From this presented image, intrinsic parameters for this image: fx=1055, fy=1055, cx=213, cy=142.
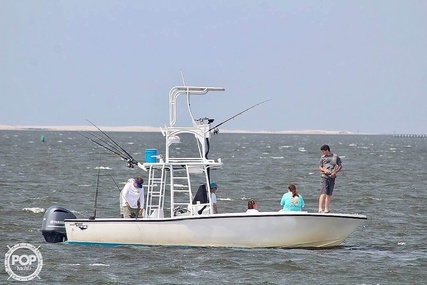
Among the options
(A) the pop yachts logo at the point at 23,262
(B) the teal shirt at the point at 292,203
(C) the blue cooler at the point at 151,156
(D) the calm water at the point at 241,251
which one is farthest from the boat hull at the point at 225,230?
(C) the blue cooler at the point at 151,156

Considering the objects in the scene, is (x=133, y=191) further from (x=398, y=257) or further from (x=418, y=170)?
(x=418, y=170)

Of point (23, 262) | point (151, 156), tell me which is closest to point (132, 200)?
point (151, 156)

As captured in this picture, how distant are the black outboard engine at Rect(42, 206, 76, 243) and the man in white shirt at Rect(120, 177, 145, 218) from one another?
150cm

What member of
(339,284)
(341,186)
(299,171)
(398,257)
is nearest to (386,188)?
(341,186)

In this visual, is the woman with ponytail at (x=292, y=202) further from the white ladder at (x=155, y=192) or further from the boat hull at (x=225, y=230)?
the white ladder at (x=155, y=192)

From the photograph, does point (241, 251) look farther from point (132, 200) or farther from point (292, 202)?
point (132, 200)

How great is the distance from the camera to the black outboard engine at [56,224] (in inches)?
976

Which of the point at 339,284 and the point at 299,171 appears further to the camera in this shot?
the point at 299,171

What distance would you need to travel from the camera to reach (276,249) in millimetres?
23828

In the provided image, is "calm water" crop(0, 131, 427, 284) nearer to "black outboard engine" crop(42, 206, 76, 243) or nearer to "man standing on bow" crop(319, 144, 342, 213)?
"black outboard engine" crop(42, 206, 76, 243)

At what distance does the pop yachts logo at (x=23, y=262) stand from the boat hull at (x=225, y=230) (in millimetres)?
1203

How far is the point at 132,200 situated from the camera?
24.0m

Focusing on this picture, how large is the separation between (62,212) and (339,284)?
7470 mm

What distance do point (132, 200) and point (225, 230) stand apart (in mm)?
2276
